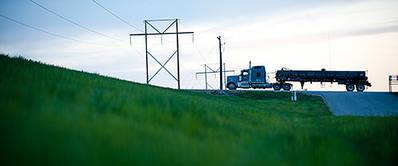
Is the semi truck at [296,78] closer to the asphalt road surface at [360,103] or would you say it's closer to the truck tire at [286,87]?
the truck tire at [286,87]

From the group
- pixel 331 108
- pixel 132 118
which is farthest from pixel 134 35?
pixel 132 118

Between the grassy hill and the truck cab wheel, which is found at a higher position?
the truck cab wheel

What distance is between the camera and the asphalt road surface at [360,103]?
33.2 meters

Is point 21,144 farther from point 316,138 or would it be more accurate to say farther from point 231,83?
point 231,83

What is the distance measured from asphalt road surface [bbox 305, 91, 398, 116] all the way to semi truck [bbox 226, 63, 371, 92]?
4830mm

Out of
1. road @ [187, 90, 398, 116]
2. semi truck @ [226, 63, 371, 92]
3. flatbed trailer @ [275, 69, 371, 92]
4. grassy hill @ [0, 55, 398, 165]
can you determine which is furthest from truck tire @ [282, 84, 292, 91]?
grassy hill @ [0, 55, 398, 165]

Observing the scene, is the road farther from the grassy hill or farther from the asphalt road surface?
the grassy hill

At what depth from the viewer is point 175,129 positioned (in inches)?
233

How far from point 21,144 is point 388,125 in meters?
8.57

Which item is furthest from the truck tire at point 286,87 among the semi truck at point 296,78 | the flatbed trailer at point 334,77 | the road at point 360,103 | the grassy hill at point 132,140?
the grassy hill at point 132,140

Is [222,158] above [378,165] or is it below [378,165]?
above

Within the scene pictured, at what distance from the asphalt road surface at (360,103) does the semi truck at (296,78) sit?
483cm

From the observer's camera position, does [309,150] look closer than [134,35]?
Yes

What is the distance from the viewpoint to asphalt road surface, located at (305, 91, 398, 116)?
33244 mm
